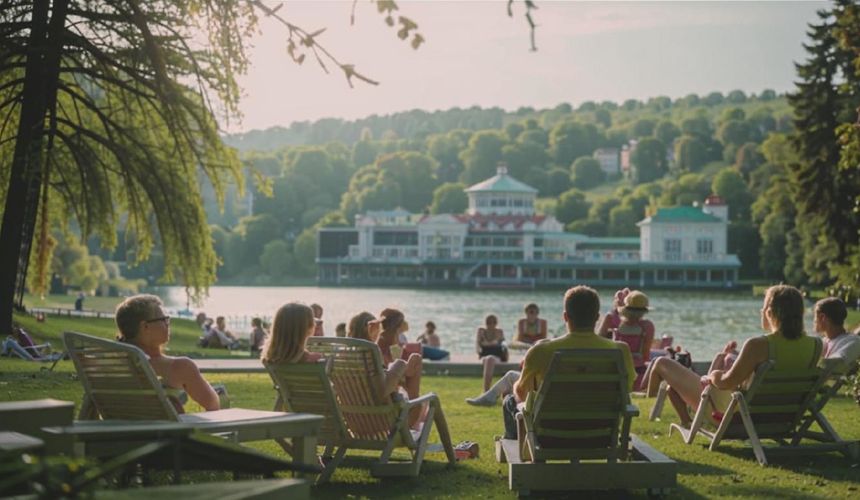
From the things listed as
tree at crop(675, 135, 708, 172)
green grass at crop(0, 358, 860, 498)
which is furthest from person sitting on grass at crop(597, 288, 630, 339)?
tree at crop(675, 135, 708, 172)

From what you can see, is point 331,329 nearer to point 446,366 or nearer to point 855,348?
point 446,366

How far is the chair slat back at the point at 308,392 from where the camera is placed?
584cm

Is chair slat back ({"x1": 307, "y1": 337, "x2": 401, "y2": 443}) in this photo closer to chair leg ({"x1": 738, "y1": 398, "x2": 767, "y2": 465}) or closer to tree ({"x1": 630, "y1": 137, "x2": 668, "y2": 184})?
chair leg ({"x1": 738, "y1": 398, "x2": 767, "y2": 465})

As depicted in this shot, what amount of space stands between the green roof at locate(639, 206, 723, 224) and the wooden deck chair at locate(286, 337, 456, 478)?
401ft

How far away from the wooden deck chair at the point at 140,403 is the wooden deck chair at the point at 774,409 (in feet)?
8.33

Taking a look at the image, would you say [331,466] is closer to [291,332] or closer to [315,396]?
[315,396]

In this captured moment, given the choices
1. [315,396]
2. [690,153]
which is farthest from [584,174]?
[315,396]

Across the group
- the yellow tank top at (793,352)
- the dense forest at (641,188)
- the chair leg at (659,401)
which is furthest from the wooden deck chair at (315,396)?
the dense forest at (641,188)

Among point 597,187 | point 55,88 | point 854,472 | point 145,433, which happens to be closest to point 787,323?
point 854,472

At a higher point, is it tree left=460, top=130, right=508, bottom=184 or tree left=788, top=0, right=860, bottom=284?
tree left=460, top=130, right=508, bottom=184

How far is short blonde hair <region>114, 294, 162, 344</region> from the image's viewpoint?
18.4 feet

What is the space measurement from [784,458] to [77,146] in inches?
475

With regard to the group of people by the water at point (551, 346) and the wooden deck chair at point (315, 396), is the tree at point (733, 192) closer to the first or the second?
the group of people by the water at point (551, 346)

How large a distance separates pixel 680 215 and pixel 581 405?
127 metres
